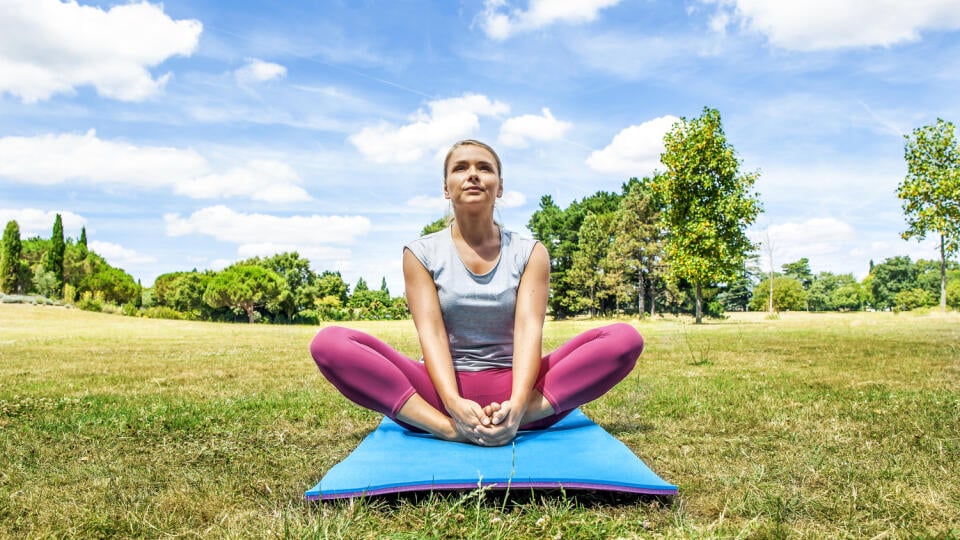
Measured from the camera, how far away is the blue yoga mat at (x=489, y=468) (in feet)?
8.91

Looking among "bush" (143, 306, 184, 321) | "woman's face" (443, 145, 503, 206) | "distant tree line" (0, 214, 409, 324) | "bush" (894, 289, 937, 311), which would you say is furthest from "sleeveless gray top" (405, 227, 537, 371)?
"bush" (894, 289, 937, 311)

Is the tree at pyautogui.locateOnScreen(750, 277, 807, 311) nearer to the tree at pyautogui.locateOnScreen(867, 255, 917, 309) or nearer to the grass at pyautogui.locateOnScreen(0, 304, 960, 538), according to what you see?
the tree at pyautogui.locateOnScreen(867, 255, 917, 309)

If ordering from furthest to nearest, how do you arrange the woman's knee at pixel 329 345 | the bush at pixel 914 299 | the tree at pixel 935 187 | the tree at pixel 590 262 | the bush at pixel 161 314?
the bush at pixel 914 299
the tree at pixel 590 262
the bush at pixel 161 314
the tree at pixel 935 187
the woman's knee at pixel 329 345

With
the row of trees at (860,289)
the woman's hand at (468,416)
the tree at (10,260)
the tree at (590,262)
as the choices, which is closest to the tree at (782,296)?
the row of trees at (860,289)

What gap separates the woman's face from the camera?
361cm

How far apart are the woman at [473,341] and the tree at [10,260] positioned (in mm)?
59445

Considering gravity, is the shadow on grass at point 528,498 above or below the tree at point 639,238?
below

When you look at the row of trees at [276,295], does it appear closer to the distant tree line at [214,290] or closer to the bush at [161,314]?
the distant tree line at [214,290]

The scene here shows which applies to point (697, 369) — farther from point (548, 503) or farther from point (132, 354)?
point (132, 354)

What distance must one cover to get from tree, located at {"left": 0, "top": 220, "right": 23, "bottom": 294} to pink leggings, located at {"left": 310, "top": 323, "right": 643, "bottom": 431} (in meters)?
59.4

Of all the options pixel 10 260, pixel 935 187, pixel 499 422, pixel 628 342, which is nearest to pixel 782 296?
pixel 935 187

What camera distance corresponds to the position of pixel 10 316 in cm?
2905

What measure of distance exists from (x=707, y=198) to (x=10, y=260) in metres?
53.0

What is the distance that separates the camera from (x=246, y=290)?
144ft
